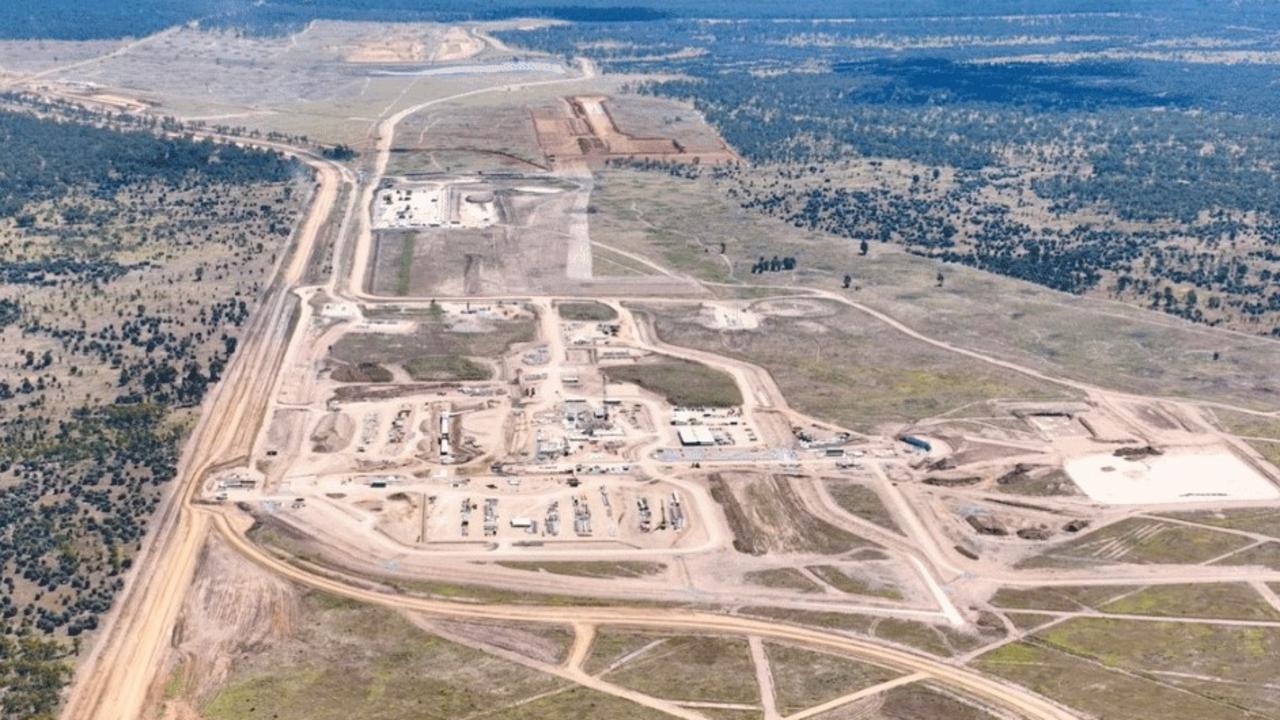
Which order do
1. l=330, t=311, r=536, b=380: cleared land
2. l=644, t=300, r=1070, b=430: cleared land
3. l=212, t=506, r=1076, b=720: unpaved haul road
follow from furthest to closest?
l=330, t=311, r=536, b=380: cleared land → l=644, t=300, r=1070, b=430: cleared land → l=212, t=506, r=1076, b=720: unpaved haul road

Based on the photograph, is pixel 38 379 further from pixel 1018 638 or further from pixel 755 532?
pixel 1018 638

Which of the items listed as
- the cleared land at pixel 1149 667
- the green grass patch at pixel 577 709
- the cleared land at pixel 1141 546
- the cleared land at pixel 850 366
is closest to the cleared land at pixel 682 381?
the cleared land at pixel 850 366

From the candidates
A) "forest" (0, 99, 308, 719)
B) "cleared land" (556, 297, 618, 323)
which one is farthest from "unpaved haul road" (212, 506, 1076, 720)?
"cleared land" (556, 297, 618, 323)

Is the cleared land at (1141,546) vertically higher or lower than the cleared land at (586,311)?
lower

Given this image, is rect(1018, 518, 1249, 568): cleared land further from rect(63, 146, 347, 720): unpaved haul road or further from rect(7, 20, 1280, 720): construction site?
rect(63, 146, 347, 720): unpaved haul road

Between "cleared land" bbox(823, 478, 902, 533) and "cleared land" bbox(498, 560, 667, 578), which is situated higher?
"cleared land" bbox(823, 478, 902, 533)

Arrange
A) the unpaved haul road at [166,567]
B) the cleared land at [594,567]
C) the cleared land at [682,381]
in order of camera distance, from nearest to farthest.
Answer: the unpaved haul road at [166,567], the cleared land at [594,567], the cleared land at [682,381]

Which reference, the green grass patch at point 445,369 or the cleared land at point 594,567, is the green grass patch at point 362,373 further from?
the cleared land at point 594,567

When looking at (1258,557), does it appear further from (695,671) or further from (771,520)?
(695,671)

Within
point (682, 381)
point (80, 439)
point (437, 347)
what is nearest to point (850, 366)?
point (682, 381)
